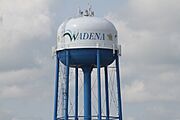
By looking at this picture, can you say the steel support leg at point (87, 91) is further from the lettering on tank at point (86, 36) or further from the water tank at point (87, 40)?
the lettering on tank at point (86, 36)

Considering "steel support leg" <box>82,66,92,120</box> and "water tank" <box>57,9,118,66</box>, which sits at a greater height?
"water tank" <box>57,9,118,66</box>

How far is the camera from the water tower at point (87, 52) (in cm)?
6688

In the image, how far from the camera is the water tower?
6688 cm

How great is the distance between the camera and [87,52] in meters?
66.9

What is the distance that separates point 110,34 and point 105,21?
1.60 meters

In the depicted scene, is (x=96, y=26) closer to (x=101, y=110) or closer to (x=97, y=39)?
(x=97, y=39)

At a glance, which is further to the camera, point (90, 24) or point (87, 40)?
point (90, 24)

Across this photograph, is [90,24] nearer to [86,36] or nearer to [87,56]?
[86,36]

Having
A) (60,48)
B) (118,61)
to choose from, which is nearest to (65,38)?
(60,48)

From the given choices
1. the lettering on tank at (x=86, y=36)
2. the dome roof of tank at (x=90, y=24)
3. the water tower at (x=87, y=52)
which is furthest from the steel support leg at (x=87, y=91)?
the dome roof of tank at (x=90, y=24)

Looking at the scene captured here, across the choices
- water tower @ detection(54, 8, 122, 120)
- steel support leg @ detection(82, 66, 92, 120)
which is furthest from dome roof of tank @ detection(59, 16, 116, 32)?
steel support leg @ detection(82, 66, 92, 120)

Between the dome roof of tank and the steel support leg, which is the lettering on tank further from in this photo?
the steel support leg

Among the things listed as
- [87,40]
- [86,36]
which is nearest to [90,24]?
[86,36]

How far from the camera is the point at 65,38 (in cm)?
6825
